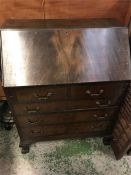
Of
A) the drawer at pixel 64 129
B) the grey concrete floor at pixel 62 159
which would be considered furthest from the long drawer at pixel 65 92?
the grey concrete floor at pixel 62 159

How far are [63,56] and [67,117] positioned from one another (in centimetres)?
47

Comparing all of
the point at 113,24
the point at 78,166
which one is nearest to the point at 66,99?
the point at 113,24

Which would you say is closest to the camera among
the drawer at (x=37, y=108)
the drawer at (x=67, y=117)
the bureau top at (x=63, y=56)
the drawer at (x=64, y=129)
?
the bureau top at (x=63, y=56)

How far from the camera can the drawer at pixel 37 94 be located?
1.22m

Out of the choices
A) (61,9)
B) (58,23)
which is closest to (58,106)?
(58,23)

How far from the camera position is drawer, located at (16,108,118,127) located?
1452 mm

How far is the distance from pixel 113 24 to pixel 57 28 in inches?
14.5

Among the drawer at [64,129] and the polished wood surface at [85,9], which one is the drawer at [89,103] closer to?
the drawer at [64,129]

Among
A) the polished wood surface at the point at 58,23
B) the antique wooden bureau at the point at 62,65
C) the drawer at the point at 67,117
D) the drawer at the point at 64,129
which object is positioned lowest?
the drawer at the point at 64,129

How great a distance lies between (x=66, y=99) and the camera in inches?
52.1

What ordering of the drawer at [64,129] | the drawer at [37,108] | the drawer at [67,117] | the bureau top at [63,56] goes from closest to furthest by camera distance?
the bureau top at [63,56] → the drawer at [37,108] → the drawer at [67,117] → the drawer at [64,129]

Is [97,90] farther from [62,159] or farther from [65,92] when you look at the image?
[62,159]

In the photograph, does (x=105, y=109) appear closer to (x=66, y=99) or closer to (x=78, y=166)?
(x=66, y=99)

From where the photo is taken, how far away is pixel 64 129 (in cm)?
163
